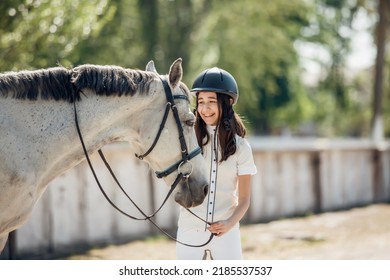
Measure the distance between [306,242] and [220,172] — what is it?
19.8ft

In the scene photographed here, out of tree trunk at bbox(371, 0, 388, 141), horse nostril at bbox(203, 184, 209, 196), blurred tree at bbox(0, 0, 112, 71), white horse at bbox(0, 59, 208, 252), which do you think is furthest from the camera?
tree trunk at bbox(371, 0, 388, 141)

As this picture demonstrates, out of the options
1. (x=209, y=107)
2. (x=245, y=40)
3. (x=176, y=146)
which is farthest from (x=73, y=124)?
(x=245, y=40)

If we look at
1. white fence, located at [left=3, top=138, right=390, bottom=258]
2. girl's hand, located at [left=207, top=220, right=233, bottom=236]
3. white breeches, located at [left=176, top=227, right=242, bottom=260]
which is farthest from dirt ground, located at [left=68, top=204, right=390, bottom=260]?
girl's hand, located at [left=207, top=220, right=233, bottom=236]

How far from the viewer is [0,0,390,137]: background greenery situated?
24.9ft

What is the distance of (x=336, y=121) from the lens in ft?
112

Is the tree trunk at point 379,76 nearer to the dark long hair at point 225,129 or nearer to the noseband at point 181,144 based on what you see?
the dark long hair at point 225,129

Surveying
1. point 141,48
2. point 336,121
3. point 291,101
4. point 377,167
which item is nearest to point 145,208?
point 141,48

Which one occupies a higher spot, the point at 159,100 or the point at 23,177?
the point at 159,100

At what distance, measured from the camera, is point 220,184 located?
4.02 meters

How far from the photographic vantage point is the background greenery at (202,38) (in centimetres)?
760

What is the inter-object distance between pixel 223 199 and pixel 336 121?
103 ft

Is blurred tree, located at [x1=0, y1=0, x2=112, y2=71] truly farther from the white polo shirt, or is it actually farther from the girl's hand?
the girl's hand

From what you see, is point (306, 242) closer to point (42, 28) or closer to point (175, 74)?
point (42, 28)

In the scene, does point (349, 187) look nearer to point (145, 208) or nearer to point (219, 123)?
point (145, 208)
